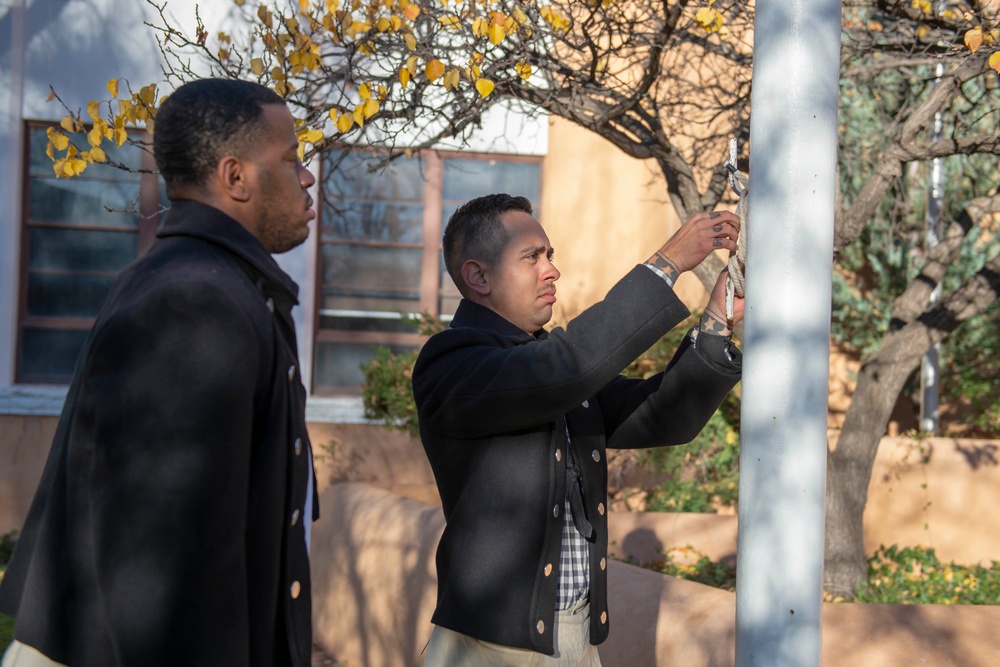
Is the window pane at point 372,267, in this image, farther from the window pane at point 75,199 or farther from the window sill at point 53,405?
the window pane at point 75,199

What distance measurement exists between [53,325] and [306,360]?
2198 mm

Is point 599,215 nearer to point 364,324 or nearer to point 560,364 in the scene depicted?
point 364,324

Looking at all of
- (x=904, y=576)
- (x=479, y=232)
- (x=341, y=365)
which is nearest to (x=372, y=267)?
(x=341, y=365)

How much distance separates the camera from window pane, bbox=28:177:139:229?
373 inches

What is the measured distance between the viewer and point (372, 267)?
9.77 meters

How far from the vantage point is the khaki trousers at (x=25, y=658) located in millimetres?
1835

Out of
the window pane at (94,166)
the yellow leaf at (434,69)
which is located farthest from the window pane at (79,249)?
the yellow leaf at (434,69)

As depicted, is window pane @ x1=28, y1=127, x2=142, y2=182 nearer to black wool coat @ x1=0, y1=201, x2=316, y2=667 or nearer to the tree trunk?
the tree trunk

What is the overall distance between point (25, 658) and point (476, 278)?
1.41m

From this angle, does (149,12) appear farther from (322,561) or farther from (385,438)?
(322,561)

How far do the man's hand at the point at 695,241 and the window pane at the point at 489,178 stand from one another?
7.33 meters

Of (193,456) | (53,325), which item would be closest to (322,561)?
(53,325)

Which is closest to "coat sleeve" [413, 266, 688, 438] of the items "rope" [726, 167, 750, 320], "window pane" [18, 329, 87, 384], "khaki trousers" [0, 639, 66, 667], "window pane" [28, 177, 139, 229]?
"rope" [726, 167, 750, 320]

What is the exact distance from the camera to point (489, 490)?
2.65m
